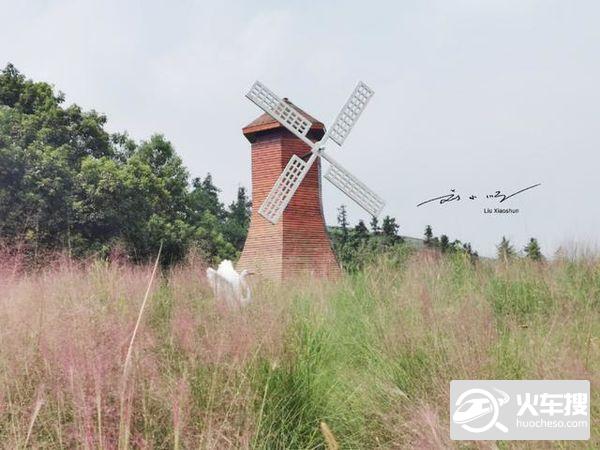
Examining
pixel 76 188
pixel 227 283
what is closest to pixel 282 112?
pixel 76 188

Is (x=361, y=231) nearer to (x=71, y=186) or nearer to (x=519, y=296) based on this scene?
(x=71, y=186)

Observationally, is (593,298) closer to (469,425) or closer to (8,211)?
(469,425)

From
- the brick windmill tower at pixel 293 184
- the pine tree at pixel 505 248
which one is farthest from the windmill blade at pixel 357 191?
the pine tree at pixel 505 248

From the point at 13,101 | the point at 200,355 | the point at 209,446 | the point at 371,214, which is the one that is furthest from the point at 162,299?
the point at 13,101

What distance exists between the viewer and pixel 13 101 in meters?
20.7

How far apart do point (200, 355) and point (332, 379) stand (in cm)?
110

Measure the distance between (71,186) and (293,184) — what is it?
7.91m

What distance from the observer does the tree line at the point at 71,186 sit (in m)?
17.7

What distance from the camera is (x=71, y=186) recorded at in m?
18.6

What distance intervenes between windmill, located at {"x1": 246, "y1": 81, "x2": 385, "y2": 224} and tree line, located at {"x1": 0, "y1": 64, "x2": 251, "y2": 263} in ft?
9.17

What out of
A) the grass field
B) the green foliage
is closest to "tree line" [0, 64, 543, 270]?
the green foliage

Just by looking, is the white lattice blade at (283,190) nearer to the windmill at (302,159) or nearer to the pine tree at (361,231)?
the windmill at (302,159)

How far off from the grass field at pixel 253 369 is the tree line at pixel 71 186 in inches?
467

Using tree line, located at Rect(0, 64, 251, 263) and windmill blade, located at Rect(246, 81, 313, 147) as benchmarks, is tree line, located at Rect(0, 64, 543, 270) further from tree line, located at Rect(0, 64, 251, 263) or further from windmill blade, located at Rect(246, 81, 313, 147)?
windmill blade, located at Rect(246, 81, 313, 147)
